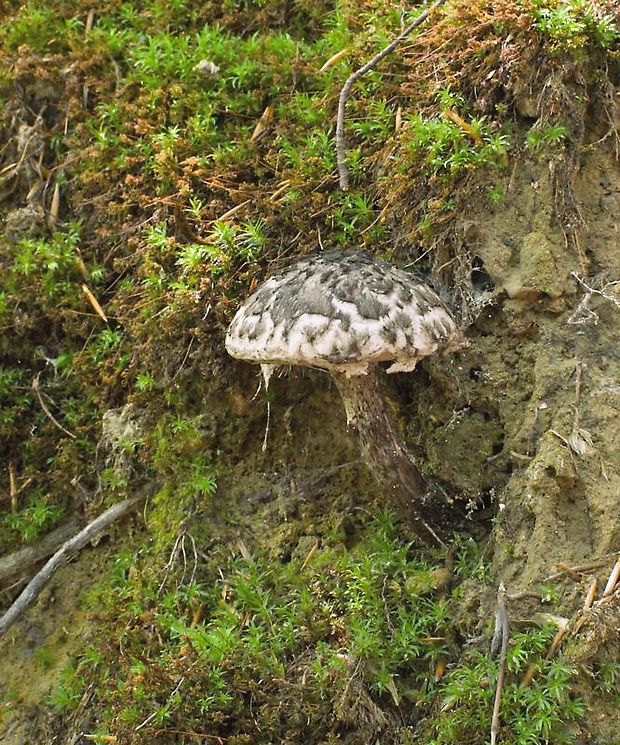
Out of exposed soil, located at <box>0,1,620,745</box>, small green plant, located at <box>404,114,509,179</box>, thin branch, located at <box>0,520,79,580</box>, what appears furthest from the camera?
thin branch, located at <box>0,520,79,580</box>

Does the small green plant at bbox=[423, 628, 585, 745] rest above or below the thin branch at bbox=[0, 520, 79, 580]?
above

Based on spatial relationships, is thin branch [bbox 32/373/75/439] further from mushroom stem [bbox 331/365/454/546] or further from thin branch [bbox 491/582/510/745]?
thin branch [bbox 491/582/510/745]

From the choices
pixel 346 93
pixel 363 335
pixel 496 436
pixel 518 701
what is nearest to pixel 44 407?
pixel 363 335

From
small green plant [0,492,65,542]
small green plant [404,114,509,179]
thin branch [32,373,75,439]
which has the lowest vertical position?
small green plant [0,492,65,542]

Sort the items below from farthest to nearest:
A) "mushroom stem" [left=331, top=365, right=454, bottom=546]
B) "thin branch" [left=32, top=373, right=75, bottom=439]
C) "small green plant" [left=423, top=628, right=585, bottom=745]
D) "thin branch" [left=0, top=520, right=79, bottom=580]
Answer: "thin branch" [left=32, top=373, right=75, bottom=439], "thin branch" [left=0, top=520, right=79, bottom=580], "mushroom stem" [left=331, top=365, right=454, bottom=546], "small green plant" [left=423, top=628, right=585, bottom=745]

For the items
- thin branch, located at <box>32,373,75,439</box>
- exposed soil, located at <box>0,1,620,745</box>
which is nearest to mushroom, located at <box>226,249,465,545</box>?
exposed soil, located at <box>0,1,620,745</box>

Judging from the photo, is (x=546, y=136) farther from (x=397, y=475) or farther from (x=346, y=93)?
(x=397, y=475)

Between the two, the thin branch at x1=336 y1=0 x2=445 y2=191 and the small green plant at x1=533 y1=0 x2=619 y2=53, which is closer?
the small green plant at x1=533 y1=0 x2=619 y2=53
